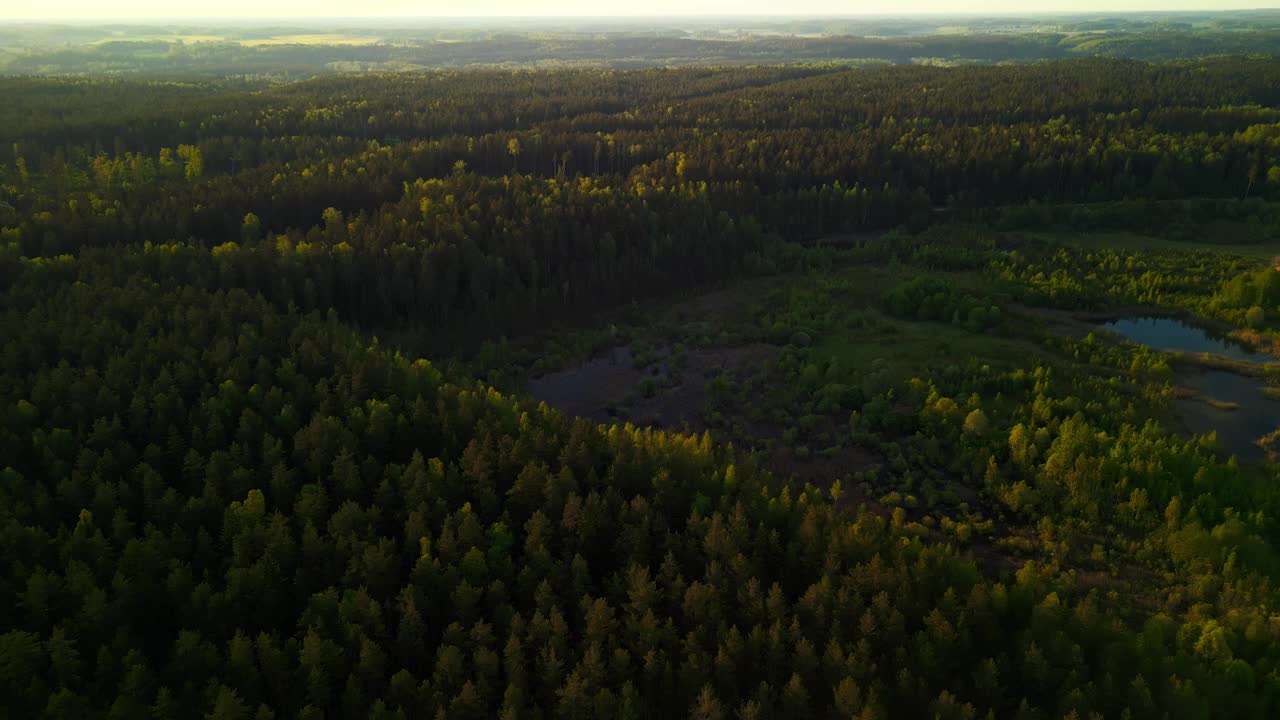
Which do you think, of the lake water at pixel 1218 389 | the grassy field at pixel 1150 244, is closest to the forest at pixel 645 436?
the lake water at pixel 1218 389

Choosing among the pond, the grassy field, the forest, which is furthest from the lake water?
the grassy field

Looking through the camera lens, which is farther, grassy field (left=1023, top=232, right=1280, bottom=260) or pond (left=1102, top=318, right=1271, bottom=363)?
grassy field (left=1023, top=232, right=1280, bottom=260)

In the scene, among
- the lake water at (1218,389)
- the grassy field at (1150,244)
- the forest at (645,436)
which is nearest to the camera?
the forest at (645,436)

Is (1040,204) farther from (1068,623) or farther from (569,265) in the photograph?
(1068,623)

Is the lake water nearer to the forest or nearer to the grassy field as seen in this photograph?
the forest

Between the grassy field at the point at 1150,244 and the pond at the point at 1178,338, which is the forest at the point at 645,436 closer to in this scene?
the pond at the point at 1178,338

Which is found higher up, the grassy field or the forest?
the grassy field
